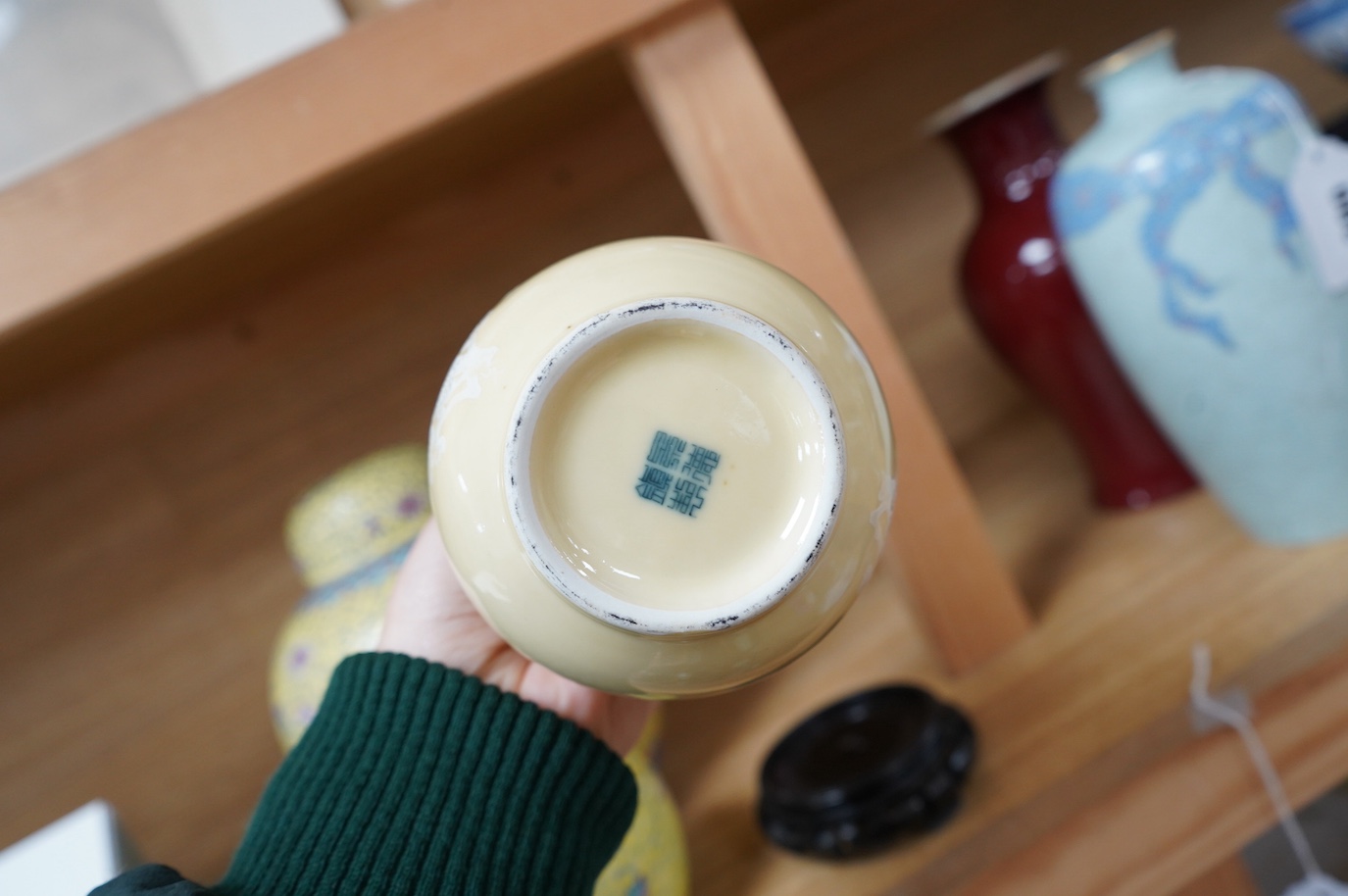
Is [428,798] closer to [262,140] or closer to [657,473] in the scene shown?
[657,473]

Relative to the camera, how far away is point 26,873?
582 mm

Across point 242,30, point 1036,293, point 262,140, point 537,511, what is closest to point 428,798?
point 537,511

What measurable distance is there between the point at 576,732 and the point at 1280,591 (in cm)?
58

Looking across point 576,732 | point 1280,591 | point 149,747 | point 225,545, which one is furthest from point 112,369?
point 1280,591

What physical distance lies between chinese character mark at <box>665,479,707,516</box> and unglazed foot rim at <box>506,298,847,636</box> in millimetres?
44

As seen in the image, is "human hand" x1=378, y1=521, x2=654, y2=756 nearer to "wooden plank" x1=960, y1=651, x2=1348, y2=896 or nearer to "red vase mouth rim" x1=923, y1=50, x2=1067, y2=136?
"wooden plank" x1=960, y1=651, x2=1348, y2=896

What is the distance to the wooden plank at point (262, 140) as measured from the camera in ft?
1.98

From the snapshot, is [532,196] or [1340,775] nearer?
[1340,775]

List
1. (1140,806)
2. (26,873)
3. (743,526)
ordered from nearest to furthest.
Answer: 1. (743,526)
2. (26,873)
3. (1140,806)

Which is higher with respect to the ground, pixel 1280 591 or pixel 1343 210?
pixel 1343 210

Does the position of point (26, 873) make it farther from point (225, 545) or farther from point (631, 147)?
point (631, 147)

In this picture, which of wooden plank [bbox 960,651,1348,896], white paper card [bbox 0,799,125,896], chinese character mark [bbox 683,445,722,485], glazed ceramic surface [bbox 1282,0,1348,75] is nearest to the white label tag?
glazed ceramic surface [bbox 1282,0,1348,75]

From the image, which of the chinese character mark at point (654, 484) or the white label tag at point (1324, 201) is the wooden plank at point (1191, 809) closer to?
the white label tag at point (1324, 201)

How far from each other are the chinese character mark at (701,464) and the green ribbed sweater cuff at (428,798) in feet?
0.70
